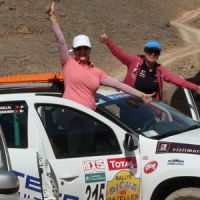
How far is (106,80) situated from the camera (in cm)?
648

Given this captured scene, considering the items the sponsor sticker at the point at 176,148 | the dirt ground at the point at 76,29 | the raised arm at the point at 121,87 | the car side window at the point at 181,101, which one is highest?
the dirt ground at the point at 76,29

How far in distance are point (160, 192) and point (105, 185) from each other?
0.52 metres

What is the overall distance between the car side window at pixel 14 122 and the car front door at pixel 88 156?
0.50 ft

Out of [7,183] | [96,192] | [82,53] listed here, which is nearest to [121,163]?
[96,192]

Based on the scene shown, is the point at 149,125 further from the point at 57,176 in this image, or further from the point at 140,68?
the point at 140,68

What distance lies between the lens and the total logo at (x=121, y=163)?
19.6 feet

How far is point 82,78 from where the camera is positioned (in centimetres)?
630

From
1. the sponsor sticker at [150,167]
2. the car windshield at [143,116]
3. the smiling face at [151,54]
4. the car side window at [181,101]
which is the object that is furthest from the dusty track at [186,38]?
the sponsor sticker at [150,167]

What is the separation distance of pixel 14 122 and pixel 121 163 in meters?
1.03

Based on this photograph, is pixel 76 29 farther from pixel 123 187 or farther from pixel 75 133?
pixel 123 187

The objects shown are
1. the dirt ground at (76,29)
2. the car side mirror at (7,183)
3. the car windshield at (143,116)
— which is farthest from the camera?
the dirt ground at (76,29)

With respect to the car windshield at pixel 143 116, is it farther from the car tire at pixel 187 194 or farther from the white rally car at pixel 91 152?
the car tire at pixel 187 194

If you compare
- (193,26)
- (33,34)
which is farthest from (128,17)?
(33,34)

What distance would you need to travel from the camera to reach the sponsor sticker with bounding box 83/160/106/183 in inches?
232
